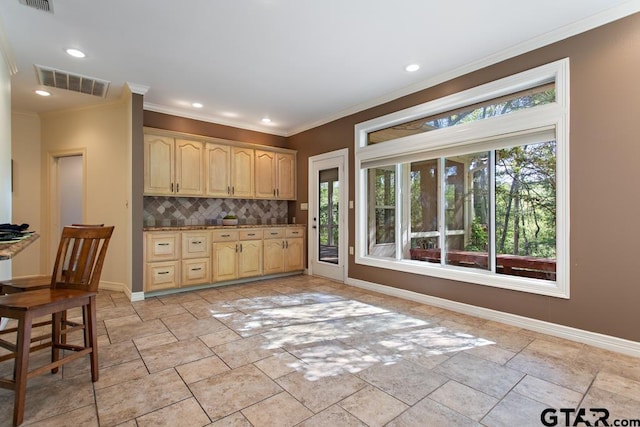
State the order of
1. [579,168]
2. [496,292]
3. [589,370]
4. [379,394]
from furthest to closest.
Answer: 1. [496,292]
2. [579,168]
3. [589,370]
4. [379,394]

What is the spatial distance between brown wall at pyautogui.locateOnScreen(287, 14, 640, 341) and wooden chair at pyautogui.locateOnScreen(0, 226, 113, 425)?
374cm

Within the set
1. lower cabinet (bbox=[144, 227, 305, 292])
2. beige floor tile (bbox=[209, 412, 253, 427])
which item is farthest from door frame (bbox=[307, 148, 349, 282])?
beige floor tile (bbox=[209, 412, 253, 427])

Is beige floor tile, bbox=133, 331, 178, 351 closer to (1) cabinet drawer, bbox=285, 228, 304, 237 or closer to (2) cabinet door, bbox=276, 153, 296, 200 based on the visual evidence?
(1) cabinet drawer, bbox=285, 228, 304, 237

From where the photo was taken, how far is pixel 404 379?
2.10 metres

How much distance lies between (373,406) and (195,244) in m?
3.54

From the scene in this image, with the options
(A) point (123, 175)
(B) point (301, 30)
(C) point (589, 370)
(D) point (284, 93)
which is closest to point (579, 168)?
(C) point (589, 370)

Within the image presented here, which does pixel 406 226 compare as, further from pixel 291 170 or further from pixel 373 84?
pixel 291 170

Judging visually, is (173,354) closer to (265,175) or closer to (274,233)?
(274,233)

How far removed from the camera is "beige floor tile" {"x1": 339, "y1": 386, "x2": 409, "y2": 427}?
1690 mm

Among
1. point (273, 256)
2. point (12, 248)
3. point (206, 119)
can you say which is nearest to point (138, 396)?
point (12, 248)

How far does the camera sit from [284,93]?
4270mm

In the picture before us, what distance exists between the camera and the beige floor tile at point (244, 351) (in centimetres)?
236

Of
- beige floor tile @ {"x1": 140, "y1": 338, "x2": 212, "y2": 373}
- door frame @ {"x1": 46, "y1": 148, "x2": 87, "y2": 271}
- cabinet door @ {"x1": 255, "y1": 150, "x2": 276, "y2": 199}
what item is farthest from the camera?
cabinet door @ {"x1": 255, "y1": 150, "x2": 276, "y2": 199}

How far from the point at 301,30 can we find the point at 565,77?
96.0 inches
